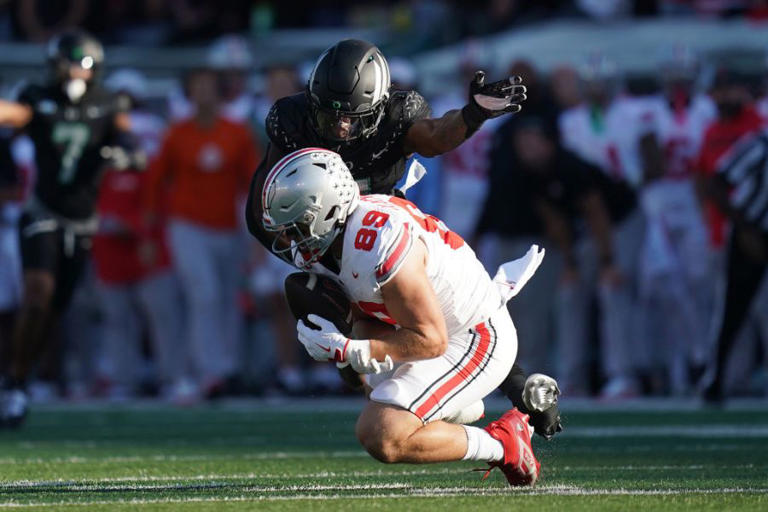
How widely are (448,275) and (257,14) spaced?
39.2 ft

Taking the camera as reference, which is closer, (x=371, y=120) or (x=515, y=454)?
(x=515, y=454)

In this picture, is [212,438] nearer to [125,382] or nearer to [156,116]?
[125,382]

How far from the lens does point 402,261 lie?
508cm

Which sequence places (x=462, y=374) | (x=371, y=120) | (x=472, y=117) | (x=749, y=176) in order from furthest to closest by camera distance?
(x=749, y=176) → (x=371, y=120) → (x=472, y=117) → (x=462, y=374)

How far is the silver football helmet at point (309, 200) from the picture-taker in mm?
5156

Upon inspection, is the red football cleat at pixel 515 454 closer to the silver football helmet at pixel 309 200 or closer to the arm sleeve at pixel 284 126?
the silver football helmet at pixel 309 200

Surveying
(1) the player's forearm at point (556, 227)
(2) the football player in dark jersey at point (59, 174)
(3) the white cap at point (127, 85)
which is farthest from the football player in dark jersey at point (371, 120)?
(3) the white cap at point (127, 85)

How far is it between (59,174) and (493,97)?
4.00 metres

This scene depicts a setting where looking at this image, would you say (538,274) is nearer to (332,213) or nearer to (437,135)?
(437,135)

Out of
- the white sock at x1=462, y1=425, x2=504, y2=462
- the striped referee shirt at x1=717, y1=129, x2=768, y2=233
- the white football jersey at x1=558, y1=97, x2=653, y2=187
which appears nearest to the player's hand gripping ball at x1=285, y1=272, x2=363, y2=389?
→ the white sock at x1=462, y1=425, x2=504, y2=462

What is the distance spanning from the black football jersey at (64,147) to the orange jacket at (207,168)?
1628 mm

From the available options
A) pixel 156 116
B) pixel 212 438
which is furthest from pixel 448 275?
pixel 156 116

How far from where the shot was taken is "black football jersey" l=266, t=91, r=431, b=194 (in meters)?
6.22

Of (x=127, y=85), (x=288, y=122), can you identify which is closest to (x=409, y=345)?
(x=288, y=122)
